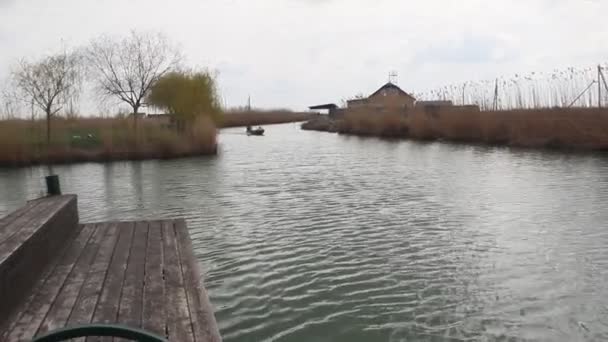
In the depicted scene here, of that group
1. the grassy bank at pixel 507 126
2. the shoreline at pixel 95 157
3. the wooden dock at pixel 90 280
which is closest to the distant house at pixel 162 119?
the shoreline at pixel 95 157

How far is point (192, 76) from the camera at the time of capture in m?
28.2

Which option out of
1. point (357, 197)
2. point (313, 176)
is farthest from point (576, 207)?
point (313, 176)

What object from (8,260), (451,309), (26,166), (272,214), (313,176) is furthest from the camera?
(26,166)

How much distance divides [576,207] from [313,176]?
693 cm

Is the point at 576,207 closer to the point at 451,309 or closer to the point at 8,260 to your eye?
the point at 451,309

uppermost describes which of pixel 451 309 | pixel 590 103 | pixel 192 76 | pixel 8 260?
pixel 192 76

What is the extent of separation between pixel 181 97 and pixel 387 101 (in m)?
17.1

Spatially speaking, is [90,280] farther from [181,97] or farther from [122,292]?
[181,97]

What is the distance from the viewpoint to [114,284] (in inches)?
138

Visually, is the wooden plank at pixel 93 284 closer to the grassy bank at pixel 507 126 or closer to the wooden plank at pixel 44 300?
the wooden plank at pixel 44 300

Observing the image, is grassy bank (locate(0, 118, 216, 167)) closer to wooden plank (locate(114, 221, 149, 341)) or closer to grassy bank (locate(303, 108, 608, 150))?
grassy bank (locate(303, 108, 608, 150))

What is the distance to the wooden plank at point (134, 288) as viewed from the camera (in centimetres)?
289

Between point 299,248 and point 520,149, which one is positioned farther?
point 520,149

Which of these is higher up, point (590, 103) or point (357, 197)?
point (590, 103)
